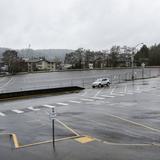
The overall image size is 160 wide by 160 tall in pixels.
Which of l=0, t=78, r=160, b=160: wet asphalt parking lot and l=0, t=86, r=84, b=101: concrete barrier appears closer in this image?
l=0, t=78, r=160, b=160: wet asphalt parking lot

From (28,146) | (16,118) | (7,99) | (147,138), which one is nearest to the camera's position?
(28,146)

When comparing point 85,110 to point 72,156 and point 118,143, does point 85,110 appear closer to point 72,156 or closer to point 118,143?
point 118,143

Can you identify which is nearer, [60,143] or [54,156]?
[54,156]

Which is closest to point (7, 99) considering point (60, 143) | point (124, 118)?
point (124, 118)

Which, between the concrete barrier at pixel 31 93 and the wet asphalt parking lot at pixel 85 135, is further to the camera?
the concrete barrier at pixel 31 93

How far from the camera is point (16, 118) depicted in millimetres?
A: 23891

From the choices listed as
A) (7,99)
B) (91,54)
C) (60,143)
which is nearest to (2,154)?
(60,143)

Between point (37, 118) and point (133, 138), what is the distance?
904 centimetres

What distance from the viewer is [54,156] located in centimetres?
1317

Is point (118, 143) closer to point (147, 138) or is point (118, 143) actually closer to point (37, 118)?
point (147, 138)

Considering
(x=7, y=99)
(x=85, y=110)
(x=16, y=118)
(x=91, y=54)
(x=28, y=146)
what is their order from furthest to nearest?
1. (x=91, y=54)
2. (x=7, y=99)
3. (x=85, y=110)
4. (x=16, y=118)
5. (x=28, y=146)

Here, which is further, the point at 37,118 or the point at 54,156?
the point at 37,118

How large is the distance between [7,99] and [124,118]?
19.6m

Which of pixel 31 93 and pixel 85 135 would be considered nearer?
pixel 85 135
